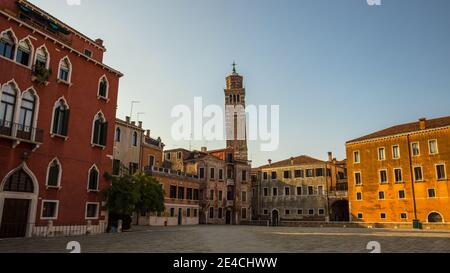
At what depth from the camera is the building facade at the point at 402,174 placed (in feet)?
125

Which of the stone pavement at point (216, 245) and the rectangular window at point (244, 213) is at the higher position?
the rectangular window at point (244, 213)

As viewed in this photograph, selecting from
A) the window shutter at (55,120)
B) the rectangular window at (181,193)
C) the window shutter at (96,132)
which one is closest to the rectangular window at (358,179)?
the rectangular window at (181,193)

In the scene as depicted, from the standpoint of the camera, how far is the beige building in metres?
34.2

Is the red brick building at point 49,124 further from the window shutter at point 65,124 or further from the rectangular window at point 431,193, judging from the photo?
the rectangular window at point 431,193

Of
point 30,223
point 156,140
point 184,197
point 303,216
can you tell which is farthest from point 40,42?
point 303,216

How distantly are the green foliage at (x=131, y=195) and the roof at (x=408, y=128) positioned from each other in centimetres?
2957

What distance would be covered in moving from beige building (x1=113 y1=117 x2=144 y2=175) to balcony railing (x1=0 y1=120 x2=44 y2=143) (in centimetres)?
1307

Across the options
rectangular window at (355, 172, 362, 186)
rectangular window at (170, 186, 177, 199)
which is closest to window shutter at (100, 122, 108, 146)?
rectangular window at (170, 186, 177, 199)

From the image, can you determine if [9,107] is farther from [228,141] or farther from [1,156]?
[228,141]

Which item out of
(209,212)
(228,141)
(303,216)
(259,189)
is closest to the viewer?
(209,212)

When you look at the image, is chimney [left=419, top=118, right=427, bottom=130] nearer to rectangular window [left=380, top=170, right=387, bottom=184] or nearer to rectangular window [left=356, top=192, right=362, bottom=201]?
rectangular window [left=380, top=170, right=387, bottom=184]

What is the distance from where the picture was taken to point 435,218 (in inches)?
1476

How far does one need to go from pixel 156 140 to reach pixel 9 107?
2383 cm

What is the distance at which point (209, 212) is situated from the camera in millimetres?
47656
